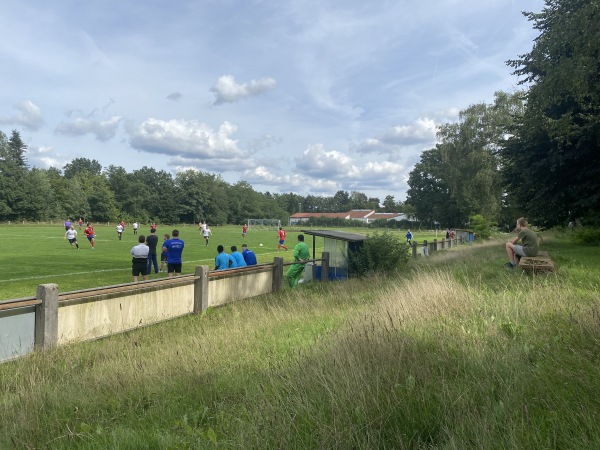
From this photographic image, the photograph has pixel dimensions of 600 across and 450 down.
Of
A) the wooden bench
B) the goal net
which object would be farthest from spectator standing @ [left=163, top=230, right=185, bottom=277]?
the goal net

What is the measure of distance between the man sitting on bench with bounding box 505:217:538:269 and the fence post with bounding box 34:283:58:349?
32.2 feet

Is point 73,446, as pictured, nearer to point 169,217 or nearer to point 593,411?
point 593,411

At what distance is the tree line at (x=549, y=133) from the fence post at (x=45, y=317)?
12736 millimetres

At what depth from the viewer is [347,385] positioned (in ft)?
11.4

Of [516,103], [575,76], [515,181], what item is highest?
[516,103]

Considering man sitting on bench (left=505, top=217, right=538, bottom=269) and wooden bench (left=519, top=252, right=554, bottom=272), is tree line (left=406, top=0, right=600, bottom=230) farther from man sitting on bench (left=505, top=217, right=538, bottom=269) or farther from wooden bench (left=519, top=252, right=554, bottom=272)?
wooden bench (left=519, top=252, right=554, bottom=272)

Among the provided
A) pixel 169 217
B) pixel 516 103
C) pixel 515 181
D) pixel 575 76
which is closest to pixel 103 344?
pixel 575 76

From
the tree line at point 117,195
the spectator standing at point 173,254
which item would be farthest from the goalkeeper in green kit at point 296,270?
the tree line at point 117,195

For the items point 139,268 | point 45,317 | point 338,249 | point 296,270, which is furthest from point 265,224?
point 45,317

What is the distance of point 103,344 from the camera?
22.1 feet

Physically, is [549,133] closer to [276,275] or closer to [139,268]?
[276,275]

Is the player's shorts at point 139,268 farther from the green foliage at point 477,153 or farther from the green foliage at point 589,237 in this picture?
the green foliage at point 477,153

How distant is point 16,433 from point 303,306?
19.1ft

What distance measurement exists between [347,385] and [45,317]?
435 cm
